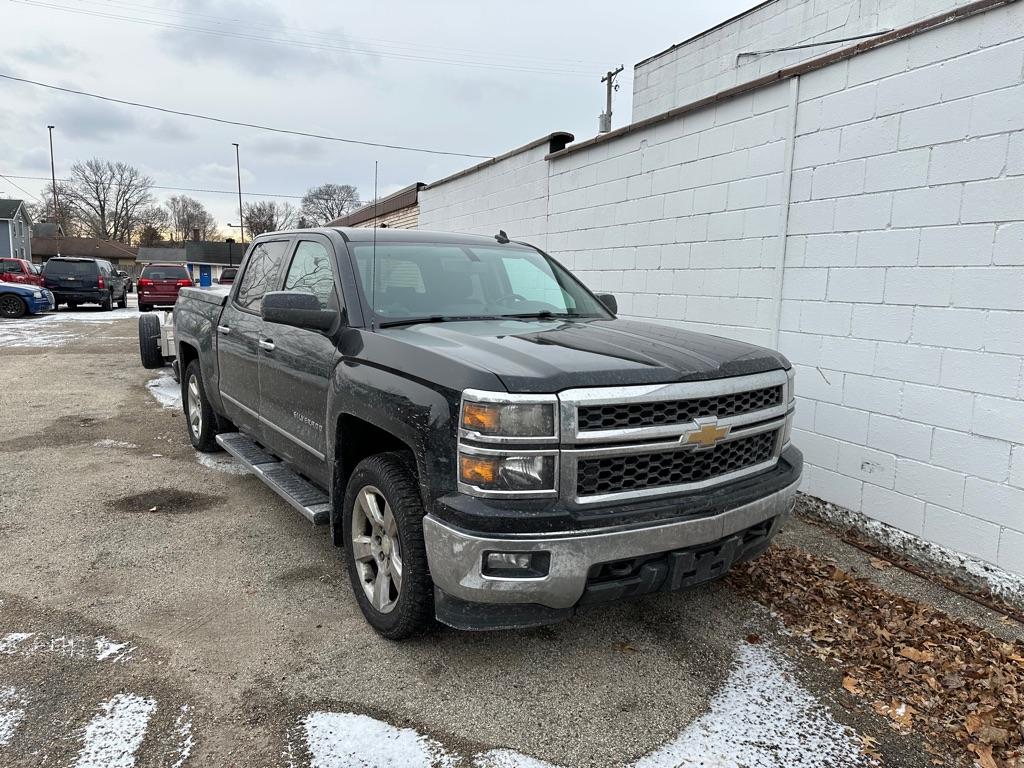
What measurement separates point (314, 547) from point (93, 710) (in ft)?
5.44

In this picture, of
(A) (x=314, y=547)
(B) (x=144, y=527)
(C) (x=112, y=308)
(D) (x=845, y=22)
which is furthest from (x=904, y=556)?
(C) (x=112, y=308)

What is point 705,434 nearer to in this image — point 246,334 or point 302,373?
point 302,373

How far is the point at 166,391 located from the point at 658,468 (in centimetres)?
839

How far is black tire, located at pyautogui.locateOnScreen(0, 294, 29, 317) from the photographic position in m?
20.3

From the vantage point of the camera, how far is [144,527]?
4496 millimetres

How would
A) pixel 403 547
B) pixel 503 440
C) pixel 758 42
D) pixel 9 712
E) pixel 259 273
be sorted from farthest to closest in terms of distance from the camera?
pixel 758 42, pixel 259 273, pixel 403 547, pixel 9 712, pixel 503 440

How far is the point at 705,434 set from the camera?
2730 millimetres

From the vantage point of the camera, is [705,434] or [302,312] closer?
[705,434]

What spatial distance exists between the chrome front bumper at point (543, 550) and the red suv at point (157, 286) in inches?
957

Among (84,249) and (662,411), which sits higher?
(84,249)

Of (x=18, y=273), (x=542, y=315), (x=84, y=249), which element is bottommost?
(x=18, y=273)

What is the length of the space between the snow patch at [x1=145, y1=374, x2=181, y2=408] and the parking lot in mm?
4027

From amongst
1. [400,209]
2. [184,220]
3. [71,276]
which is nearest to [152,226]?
[184,220]

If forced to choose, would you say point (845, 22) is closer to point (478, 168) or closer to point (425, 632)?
point (478, 168)
